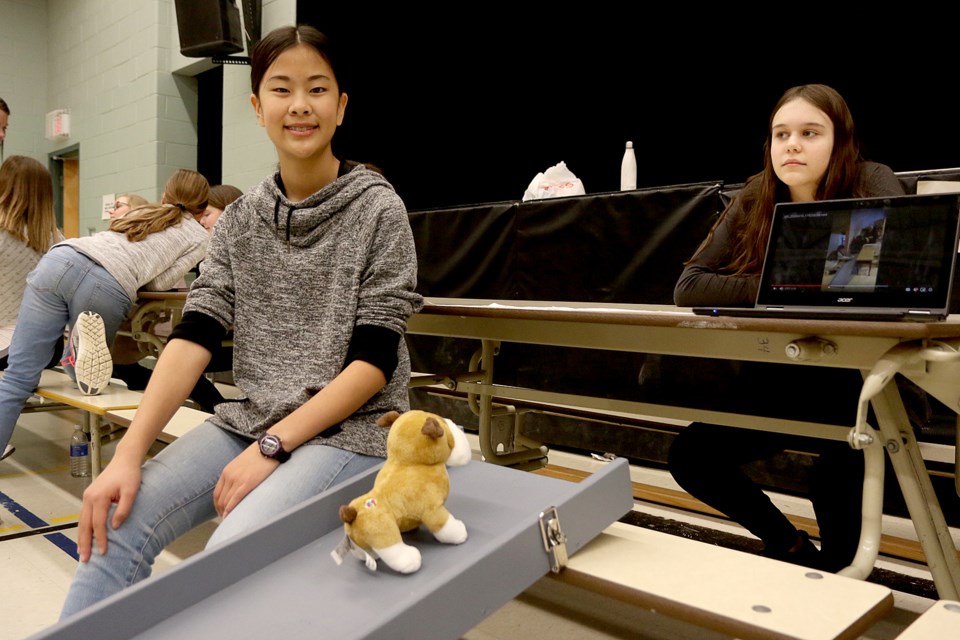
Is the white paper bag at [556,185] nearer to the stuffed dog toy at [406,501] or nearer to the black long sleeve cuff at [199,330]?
the black long sleeve cuff at [199,330]

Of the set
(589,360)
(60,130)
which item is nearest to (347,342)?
(589,360)

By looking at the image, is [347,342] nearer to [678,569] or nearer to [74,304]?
[678,569]

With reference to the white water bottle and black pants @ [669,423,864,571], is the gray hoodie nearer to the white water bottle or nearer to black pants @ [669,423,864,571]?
black pants @ [669,423,864,571]

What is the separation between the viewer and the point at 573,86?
4.79 metres

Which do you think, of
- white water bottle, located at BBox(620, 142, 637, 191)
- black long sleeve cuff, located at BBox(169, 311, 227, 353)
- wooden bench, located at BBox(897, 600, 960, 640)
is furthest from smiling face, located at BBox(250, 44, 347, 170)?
white water bottle, located at BBox(620, 142, 637, 191)

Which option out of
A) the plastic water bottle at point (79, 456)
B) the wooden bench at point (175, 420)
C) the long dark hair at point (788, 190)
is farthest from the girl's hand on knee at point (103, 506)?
the plastic water bottle at point (79, 456)

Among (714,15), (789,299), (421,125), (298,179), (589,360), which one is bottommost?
(589,360)

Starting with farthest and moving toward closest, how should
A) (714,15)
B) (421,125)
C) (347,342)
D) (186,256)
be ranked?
1. (421,125)
2. (714,15)
3. (186,256)
4. (347,342)

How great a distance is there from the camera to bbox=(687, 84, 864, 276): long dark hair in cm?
157

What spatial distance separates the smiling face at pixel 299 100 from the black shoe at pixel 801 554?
1167mm

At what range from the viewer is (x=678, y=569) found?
933 mm

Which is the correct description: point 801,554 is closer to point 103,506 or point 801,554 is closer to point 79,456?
point 103,506

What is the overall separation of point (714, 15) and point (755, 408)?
317cm

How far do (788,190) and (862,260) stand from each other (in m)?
0.43
